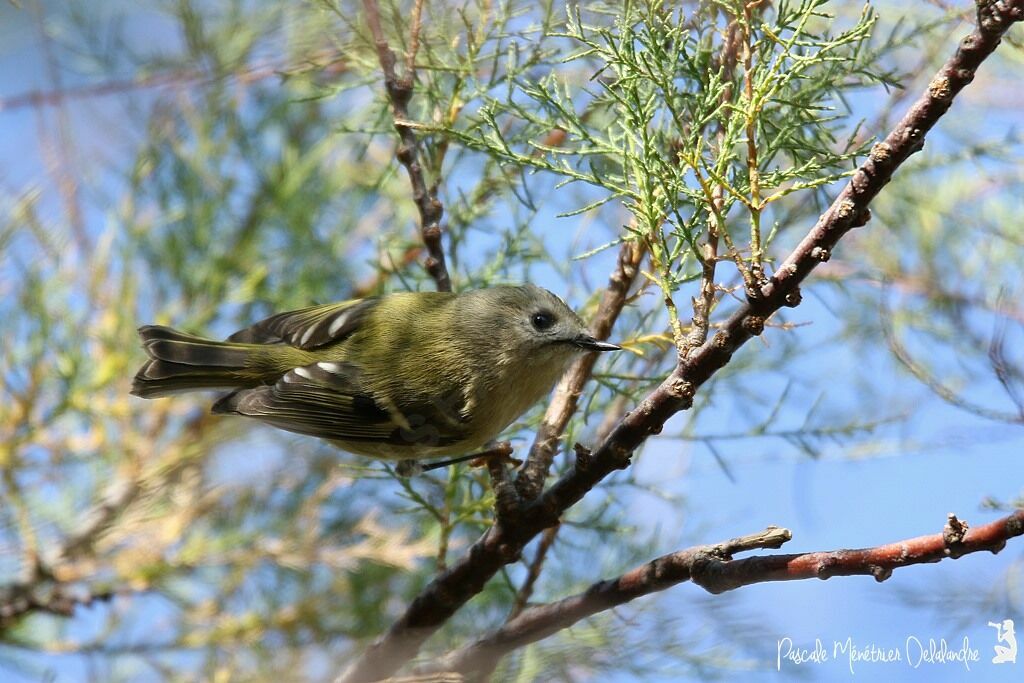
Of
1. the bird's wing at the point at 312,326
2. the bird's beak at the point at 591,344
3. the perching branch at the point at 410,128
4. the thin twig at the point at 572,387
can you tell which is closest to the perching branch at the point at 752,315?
the thin twig at the point at 572,387

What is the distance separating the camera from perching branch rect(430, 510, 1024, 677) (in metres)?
0.76

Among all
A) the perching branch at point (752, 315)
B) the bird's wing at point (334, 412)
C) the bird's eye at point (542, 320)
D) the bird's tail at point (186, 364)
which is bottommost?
the perching branch at point (752, 315)

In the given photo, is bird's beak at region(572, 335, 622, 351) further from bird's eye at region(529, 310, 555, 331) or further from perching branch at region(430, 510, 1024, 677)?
perching branch at region(430, 510, 1024, 677)

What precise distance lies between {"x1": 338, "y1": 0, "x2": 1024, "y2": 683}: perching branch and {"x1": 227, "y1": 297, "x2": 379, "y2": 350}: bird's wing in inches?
23.5

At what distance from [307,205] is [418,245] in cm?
56

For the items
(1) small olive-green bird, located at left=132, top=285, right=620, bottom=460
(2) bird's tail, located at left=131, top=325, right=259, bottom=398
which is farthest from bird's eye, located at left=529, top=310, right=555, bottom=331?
(2) bird's tail, located at left=131, top=325, right=259, bottom=398

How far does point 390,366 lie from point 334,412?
120 millimetres

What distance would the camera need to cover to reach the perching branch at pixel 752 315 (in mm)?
819

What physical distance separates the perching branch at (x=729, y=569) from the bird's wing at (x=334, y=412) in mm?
414

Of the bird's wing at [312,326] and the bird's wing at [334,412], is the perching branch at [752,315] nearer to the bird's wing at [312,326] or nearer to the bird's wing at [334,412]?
the bird's wing at [334,412]

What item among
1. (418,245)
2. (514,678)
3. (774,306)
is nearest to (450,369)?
(418,245)

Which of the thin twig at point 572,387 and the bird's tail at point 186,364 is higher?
the bird's tail at point 186,364

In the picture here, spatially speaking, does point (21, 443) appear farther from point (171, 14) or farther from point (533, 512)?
point (533, 512)

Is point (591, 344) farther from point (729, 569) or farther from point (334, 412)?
point (729, 569)
